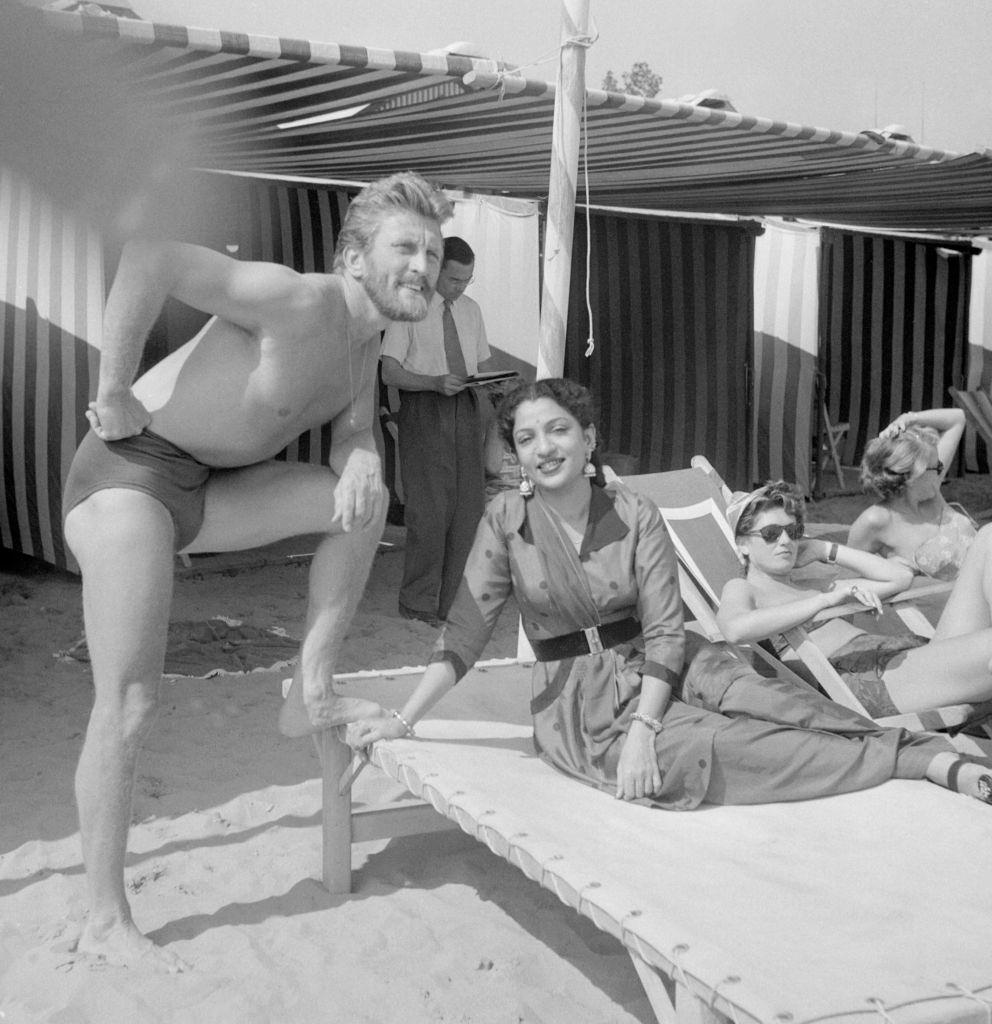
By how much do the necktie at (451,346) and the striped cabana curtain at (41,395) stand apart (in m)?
1.89

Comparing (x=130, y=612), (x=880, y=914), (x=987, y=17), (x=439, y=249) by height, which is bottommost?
(x=880, y=914)

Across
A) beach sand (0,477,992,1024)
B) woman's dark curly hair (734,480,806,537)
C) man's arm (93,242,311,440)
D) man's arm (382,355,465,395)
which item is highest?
man's arm (93,242,311,440)

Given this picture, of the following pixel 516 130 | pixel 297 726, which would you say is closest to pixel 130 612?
pixel 297 726

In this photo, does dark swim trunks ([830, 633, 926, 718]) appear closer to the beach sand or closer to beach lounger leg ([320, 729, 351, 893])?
the beach sand

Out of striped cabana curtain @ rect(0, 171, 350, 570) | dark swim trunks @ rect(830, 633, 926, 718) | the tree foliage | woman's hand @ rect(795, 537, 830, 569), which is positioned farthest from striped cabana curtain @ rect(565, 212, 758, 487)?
the tree foliage

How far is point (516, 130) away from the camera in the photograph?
17.3 ft

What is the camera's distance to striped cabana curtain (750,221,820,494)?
9672 mm

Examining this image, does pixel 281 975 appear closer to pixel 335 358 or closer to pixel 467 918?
pixel 467 918

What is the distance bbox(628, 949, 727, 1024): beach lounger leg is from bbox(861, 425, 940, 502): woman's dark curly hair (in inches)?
108

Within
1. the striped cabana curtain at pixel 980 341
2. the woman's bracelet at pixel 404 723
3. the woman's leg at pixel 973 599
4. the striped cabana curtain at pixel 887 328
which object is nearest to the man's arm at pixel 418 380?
the woman's leg at pixel 973 599

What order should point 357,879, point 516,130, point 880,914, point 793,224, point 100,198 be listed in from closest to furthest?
point 100,198, point 880,914, point 357,879, point 516,130, point 793,224

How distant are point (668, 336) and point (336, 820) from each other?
6.58 m

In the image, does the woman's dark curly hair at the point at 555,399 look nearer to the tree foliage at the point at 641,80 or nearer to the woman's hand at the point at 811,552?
the woman's hand at the point at 811,552

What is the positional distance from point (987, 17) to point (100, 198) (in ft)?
42.7
